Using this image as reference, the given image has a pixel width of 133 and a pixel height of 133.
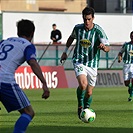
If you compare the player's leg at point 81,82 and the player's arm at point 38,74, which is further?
the player's leg at point 81,82

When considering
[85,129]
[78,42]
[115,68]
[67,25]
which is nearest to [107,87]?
[115,68]

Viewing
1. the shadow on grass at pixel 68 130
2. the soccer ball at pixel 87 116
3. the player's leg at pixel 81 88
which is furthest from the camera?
the player's leg at pixel 81 88

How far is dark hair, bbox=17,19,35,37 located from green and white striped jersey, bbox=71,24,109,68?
5.23m

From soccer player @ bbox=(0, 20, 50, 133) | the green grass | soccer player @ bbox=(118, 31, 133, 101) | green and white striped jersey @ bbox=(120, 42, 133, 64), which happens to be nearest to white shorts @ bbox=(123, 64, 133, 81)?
soccer player @ bbox=(118, 31, 133, 101)

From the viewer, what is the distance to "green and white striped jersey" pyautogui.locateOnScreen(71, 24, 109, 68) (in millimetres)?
15570

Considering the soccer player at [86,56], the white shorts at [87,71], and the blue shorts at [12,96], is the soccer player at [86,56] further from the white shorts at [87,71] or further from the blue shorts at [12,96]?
the blue shorts at [12,96]

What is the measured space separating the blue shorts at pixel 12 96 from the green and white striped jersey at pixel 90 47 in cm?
536

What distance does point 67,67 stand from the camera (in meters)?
33.6

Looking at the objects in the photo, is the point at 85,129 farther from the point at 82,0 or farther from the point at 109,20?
the point at 82,0

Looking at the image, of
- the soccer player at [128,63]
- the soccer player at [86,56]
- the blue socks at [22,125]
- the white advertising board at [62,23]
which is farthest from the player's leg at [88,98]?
the white advertising board at [62,23]

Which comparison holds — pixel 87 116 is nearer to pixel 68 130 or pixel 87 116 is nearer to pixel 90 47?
pixel 68 130

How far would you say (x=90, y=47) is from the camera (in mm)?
15609

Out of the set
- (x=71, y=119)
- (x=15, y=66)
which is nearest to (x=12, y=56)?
(x=15, y=66)

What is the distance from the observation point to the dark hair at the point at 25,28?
10.3 meters
